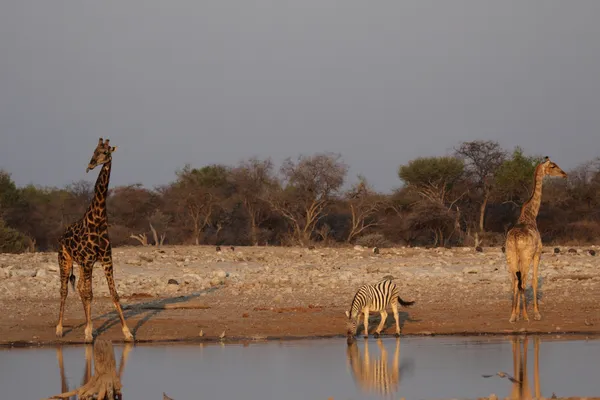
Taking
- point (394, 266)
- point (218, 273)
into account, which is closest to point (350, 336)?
point (218, 273)

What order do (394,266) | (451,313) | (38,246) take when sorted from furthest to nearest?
(38,246)
(394,266)
(451,313)

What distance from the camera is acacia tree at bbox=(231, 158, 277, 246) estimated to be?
4734 cm

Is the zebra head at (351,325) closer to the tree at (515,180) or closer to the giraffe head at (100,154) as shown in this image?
the giraffe head at (100,154)

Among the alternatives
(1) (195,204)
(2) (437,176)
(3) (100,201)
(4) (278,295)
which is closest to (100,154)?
(3) (100,201)

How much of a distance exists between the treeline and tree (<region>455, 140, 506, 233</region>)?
0.17 ft

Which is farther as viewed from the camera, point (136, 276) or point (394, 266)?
point (394, 266)

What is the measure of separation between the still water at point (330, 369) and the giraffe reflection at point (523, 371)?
0.01 m

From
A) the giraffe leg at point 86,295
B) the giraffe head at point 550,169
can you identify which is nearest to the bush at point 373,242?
the giraffe head at point 550,169

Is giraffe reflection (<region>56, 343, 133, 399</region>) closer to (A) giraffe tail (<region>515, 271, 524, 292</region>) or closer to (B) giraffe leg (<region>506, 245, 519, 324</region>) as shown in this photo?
(B) giraffe leg (<region>506, 245, 519, 324</region>)

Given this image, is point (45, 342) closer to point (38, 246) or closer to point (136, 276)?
point (136, 276)

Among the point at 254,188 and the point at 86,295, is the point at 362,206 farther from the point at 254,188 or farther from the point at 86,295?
the point at 86,295

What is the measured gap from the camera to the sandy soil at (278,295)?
15477mm

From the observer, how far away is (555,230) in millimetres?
44344

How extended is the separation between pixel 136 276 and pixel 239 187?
26233 mm
